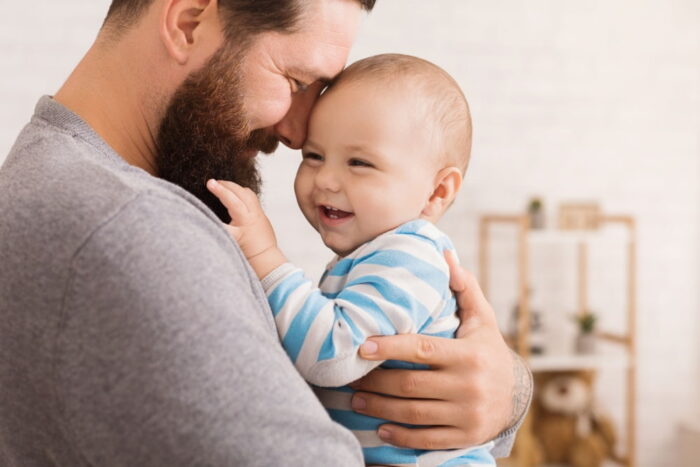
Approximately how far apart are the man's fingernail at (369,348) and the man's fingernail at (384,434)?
0.14m

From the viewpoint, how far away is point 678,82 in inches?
162

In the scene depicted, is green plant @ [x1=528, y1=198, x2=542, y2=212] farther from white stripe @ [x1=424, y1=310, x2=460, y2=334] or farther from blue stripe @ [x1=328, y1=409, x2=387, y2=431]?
blue stripe @ [x1=328, y1=409, x2=387, y2=431]

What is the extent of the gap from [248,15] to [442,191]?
0.44 m

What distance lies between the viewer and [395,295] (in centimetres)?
112

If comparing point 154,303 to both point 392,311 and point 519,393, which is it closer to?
point 392,311

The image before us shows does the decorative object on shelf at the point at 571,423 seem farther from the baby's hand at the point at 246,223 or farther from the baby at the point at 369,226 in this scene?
the baby's hand at the point at 246,223

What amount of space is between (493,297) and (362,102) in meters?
2.73

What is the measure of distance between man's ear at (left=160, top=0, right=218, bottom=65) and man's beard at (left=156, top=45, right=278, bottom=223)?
0.12ft

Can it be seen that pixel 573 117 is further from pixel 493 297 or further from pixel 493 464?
pixel 493 464

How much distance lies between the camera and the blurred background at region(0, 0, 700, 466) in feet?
12.1

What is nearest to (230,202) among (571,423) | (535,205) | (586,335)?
(535,205)

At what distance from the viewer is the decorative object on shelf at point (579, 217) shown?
377 centimetres

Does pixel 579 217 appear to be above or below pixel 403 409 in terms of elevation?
above

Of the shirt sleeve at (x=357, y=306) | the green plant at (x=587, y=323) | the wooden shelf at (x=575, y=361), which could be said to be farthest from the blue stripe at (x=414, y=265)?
the green plant at (x=587, y=323)
